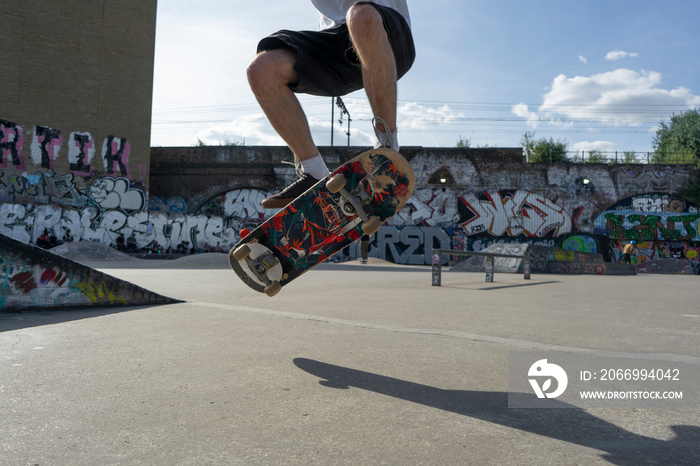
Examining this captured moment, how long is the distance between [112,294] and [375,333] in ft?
6.32

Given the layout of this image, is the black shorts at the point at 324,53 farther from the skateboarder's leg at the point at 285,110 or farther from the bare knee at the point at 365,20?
the bare knee at the point at 365,20

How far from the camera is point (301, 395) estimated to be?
151cm

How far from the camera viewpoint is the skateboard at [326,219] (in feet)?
6.29

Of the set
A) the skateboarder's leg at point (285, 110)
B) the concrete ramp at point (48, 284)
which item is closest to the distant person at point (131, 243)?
the concrete ramp at point (48, 284)

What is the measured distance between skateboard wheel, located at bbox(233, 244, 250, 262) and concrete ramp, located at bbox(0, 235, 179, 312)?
170 centimetres

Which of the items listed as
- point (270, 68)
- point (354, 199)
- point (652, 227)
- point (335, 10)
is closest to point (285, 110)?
point (270, 68)

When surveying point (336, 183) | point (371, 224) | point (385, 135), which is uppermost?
point (385, 135)

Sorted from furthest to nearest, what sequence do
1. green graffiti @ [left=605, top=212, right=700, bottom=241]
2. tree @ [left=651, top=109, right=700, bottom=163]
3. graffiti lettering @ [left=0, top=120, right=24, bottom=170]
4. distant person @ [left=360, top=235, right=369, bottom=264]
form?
tree @ [left=651, top=109, right=700, bottom=163] < green graffiti @ [left=605, top=212, right=700, bottom=241] < graffiti lettering @ [left=0, top=120, right=24, bottom=170] < distant person @ [left=360, top=235, right=369, bottom=264]

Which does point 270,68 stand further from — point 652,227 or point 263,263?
point 652,227

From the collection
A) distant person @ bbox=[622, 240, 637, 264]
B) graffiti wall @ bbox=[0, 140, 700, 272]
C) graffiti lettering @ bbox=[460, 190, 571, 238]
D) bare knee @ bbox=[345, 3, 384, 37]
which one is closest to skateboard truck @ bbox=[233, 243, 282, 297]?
bare knee @ bbox=[345, 3, 384, 37]

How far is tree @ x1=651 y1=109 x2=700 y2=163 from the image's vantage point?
40.8m

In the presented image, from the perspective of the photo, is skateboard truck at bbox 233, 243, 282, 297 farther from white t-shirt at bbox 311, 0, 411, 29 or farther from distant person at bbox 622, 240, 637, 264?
distant person at bbox 622, 240, 637, 264

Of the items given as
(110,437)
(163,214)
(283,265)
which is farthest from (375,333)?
(163,214)

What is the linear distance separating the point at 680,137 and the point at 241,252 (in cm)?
5103
